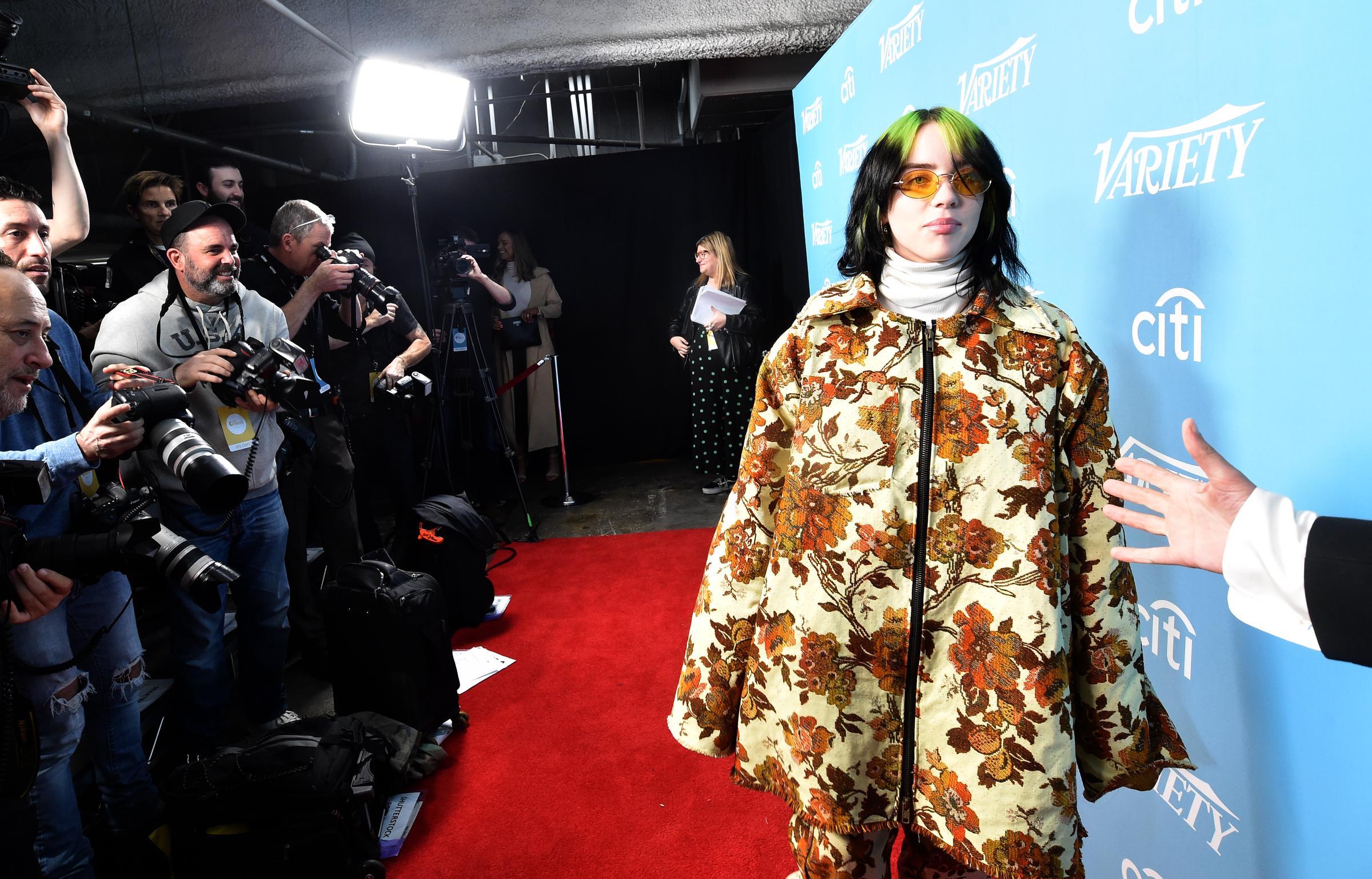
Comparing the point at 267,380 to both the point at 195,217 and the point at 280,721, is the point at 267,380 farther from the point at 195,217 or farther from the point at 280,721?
the point at 280,721

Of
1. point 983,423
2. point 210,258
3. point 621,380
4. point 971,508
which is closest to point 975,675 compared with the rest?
point 971,508

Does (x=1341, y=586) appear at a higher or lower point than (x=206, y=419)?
lower

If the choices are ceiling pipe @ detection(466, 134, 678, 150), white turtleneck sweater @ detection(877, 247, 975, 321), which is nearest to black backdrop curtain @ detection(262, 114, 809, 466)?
ceiling pipe @ detection(466, 134, 678, 150)

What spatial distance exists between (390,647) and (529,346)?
3.08 metres

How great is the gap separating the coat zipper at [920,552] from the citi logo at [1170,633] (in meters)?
0.40

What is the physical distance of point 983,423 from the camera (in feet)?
3.11

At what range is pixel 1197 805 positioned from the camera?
1170 millimetres

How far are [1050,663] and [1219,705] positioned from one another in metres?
0.41

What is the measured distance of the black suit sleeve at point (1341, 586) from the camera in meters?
0.59

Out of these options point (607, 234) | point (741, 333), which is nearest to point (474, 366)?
point (741, 333)

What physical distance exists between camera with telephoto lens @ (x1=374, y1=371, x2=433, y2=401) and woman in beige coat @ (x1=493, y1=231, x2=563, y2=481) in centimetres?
182

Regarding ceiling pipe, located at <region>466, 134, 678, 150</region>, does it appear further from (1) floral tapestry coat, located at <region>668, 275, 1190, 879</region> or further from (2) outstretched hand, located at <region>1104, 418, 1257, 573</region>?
(2) outstretched hand, located at <region>1104, 418, 1257, 573</region>

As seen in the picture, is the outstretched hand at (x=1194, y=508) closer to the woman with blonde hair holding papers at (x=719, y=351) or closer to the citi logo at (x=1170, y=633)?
the citi logo at (x=1170, y=633)

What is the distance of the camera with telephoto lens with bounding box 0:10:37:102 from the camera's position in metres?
1.63
